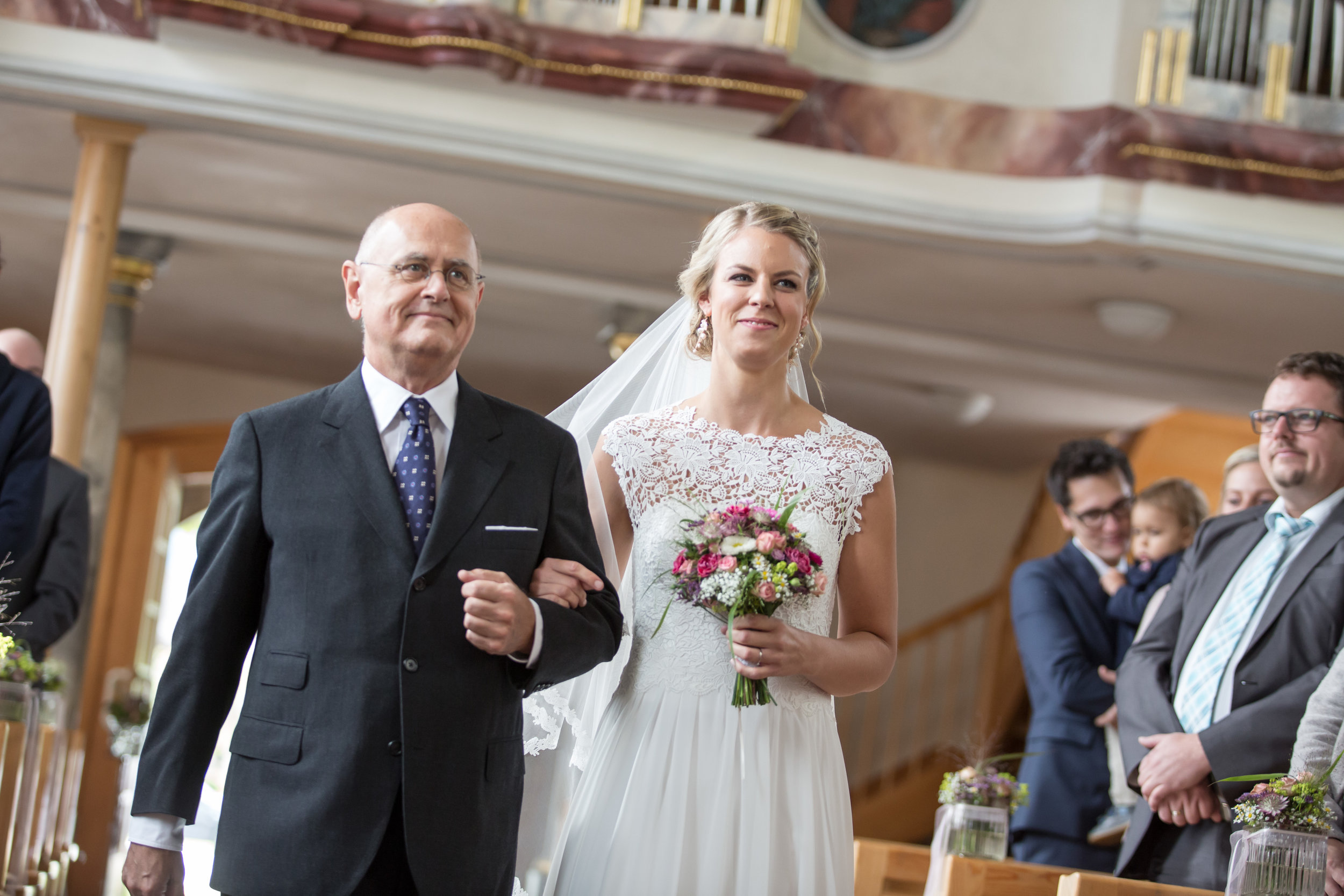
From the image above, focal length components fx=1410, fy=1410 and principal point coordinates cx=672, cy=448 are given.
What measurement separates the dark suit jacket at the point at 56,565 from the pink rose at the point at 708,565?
9.76 ft

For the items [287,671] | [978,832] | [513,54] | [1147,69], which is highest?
[1147,69]

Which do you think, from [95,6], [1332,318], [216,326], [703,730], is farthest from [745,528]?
[216,326]

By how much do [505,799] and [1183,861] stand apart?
1731 millimetres

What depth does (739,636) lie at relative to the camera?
242 cm


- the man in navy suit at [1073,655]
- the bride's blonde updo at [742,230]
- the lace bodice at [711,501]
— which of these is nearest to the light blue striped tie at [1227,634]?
the man in navy suit at [1073,655]

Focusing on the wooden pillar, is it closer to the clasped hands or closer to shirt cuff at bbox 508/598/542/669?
shirt cuff at bbox 508/598/542/669

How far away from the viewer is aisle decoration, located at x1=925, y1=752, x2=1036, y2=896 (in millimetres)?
3535

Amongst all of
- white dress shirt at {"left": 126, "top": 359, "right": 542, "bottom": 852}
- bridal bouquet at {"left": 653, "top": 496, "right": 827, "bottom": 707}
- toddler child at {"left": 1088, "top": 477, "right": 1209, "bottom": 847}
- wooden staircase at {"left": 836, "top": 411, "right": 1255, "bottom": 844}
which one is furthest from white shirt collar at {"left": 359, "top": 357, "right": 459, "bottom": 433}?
wooden staircase at {"left": 836, "top": 411, "right": 1255, "bottom": 844}

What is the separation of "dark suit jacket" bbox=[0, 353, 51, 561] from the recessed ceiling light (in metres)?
5.68

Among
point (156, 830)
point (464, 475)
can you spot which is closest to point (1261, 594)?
point (464, 475)

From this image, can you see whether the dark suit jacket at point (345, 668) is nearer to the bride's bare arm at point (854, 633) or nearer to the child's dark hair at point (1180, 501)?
the bride's bare arm at point (854, 633)

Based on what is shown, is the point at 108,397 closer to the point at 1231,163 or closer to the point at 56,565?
the point at 56,565

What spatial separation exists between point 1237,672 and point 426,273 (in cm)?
204

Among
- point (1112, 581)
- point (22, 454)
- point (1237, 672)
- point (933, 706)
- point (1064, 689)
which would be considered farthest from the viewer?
point (933, 706)
